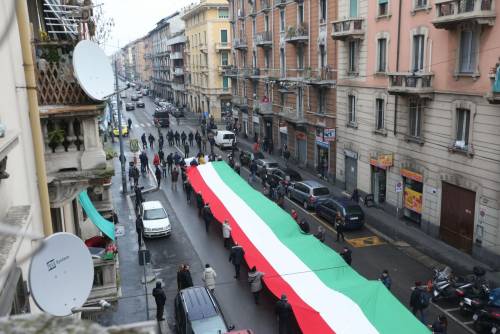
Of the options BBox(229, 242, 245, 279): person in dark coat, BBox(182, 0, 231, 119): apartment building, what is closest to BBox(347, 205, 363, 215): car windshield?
BBox(229, 242, 245, 279): person in dark coat

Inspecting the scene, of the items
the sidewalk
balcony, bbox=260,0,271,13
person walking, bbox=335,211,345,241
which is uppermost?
balcony, bbox=260,0,271,13

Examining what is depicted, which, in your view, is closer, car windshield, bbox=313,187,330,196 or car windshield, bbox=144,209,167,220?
car windshield, bbox=144,209,167,220

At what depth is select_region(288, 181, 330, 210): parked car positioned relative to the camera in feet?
94.6

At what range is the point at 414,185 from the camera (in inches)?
1031

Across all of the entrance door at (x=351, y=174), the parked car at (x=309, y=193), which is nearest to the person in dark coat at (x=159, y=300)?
the parked car at (x=309, y=193)

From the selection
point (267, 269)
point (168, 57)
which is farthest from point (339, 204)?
point (168, 57)

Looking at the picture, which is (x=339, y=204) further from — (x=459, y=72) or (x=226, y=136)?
(x=226, y=136)

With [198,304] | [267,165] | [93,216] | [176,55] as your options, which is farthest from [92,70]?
[176,55]

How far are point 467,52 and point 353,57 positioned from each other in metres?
10.5

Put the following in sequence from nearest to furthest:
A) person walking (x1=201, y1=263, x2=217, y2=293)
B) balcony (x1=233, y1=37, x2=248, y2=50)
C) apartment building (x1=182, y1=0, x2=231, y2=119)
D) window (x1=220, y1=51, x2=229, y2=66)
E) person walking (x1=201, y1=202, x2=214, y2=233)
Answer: person walking (x1=201, y1=263, x2=217, y2=293) < person walking (x1=201, y1=202, x2=214, y2=233) < balcony (x1=233, y1=37, x2=248, y2=50) < apartment building (x1=182, y1=0, x2=231, y2=119) < window (x1=220, y1=51, x2=229, y2=66)

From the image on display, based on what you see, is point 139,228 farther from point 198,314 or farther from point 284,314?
point 284,314

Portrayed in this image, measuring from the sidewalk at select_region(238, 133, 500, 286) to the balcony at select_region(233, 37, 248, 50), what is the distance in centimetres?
3066

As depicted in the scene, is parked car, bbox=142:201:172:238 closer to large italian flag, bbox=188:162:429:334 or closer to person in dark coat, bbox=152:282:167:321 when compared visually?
large italian flag, bbox=188:162:429:334

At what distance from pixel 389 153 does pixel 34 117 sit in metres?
23.0
